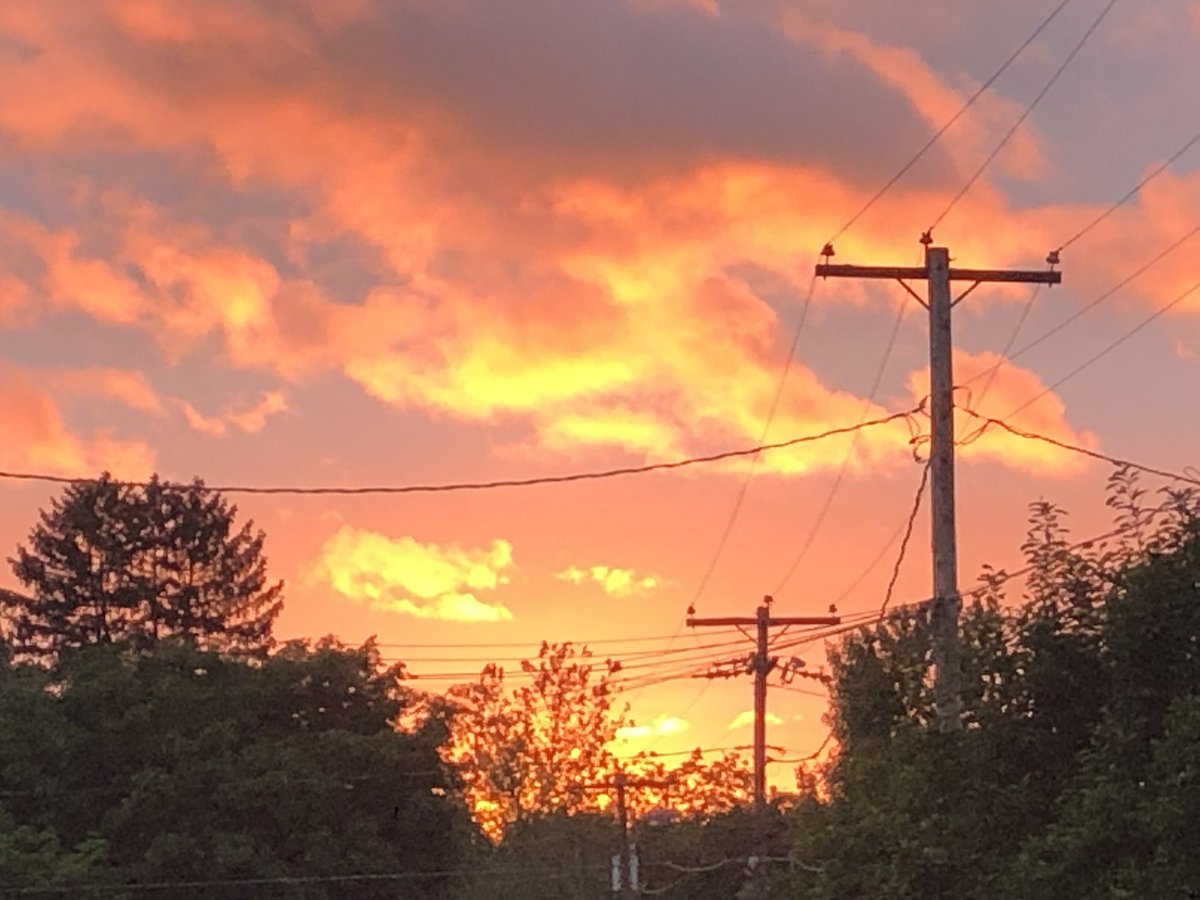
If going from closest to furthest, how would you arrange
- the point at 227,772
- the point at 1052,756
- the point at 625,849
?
the point at 1052,756
the point at 227,772
the point at 625,849

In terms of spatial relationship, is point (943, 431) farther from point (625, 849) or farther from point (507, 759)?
point (507, 759)

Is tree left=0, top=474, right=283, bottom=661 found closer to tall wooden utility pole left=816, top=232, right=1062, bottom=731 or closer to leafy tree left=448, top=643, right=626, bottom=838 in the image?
leafy tree left=448, top=643, right=626, bottom=838

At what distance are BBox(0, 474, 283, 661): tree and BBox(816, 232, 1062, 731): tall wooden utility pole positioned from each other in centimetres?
5695

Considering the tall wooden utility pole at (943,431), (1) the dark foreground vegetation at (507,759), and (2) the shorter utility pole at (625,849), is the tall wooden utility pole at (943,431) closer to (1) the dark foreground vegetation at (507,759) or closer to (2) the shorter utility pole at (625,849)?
(1) the dark foreground vegetation at (507,759)

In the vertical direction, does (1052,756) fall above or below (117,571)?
below

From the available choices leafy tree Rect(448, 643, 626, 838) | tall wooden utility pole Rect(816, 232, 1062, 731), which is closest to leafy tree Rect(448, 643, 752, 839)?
leafy tree Rect(448, 643, 626, 838)

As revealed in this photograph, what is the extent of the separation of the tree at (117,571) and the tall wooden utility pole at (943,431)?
187 ft

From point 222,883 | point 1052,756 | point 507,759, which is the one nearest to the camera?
point 1052,756

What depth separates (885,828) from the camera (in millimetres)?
19672

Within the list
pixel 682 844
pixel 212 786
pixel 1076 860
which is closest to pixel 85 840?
pixel 212 786

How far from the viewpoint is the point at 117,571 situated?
7875 cm

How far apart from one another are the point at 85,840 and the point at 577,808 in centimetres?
3090

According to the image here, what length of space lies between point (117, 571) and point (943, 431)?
61338mm

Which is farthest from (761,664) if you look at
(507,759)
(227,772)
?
(507,759)
